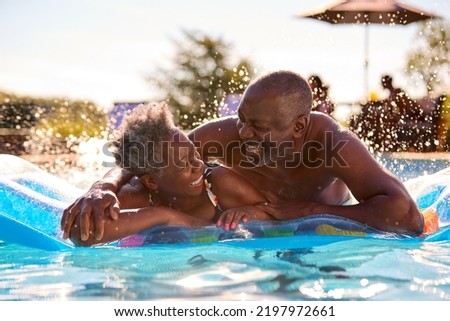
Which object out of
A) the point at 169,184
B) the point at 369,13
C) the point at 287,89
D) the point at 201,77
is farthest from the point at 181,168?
the point at 201,77

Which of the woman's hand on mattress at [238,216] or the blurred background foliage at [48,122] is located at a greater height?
the woman's hand on mattress at [238,216]

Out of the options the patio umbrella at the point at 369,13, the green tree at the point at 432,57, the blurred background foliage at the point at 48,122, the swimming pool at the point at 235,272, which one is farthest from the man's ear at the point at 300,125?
the green tree at the point at 432,57

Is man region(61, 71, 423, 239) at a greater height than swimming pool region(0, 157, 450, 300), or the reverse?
man region(61, 71, 423, 239)

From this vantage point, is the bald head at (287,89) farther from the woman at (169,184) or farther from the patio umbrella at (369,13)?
the patio umbrella at (369,13)

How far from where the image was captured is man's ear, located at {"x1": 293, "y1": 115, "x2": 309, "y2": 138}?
3820 millimetres

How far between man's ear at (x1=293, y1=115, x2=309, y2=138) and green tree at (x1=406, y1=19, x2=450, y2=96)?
11.6m

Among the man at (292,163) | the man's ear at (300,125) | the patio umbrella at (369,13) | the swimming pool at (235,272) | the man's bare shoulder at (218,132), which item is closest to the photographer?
the swimming pool at (235,272)

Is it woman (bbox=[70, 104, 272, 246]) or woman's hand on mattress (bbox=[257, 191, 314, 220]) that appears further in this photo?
woman's hand on mattress (bbox=[257, 191, 314, 220])

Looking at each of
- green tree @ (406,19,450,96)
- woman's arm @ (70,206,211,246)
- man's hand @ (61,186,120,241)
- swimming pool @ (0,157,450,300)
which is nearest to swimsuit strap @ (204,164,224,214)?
woman's arm @ (70,206,211,246)

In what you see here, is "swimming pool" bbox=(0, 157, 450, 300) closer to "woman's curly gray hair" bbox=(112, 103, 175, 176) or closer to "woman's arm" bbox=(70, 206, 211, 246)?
"woman's arm" bbox=(70, 206, 211, 246)

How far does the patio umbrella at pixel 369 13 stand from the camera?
1209 centimetres

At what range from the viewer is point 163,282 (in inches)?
104

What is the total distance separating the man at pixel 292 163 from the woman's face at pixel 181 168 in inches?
11.9
